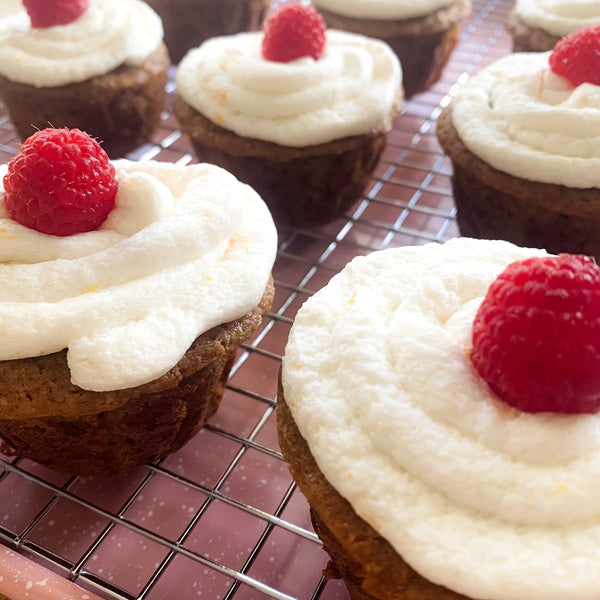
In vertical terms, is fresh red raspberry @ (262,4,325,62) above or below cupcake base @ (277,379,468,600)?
above

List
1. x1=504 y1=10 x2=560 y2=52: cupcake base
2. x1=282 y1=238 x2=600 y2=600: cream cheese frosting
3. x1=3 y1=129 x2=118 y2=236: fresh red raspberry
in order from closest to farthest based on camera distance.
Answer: x1=282 y1=238 x2=600 y2=600: cream cheese frosting
x1=3 y1=129 x2=118 y2=236: fresh red raspberry
x1=504 y1=10 x2=560 y2=52: cupcake base

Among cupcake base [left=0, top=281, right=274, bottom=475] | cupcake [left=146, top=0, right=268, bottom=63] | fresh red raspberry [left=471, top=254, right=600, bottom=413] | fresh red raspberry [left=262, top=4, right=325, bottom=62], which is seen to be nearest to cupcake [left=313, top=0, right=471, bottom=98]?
cupcake [left=146, top=0, right=268, bottom=63]

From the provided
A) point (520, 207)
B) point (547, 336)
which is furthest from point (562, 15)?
point (547, 336)

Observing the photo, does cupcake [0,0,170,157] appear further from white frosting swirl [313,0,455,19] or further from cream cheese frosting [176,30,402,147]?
white frosting swirl [313,0,455,19]

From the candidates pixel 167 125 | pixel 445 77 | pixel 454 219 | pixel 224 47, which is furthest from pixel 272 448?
pixel 445 77

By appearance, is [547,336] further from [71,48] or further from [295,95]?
[71,48]

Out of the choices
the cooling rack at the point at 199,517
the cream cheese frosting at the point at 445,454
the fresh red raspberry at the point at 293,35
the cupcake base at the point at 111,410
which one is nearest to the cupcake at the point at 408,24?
the fresh red raspberry at the point at 293,35

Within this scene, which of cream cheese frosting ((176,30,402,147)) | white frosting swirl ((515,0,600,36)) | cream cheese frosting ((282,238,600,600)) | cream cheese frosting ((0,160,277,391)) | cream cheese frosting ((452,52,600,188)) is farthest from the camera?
white frosting swirl ((515,0,600,36))
